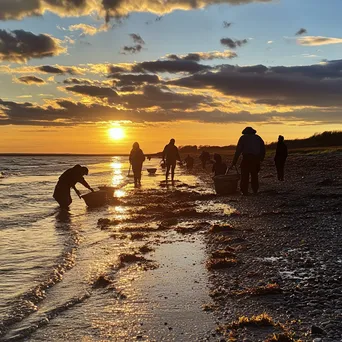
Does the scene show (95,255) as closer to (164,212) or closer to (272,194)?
(164,212)

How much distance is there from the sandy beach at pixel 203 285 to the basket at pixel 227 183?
5704 millimetres

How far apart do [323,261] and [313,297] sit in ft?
5.40

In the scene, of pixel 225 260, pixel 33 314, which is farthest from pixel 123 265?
pixel 33 314

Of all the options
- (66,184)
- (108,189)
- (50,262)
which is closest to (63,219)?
(66,184)

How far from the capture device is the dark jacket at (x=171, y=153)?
2471 cm

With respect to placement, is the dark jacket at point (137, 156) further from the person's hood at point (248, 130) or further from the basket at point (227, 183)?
the person's hood at point (248, 130)

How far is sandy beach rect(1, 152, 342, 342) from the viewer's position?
446 centimetres

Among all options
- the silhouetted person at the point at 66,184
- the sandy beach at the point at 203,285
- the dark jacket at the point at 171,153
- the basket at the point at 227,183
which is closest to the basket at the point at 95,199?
the silhouetted person at the point at 66,184

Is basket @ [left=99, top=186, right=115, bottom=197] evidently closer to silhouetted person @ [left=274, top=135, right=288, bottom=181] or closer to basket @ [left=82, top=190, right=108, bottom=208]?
basket @ [left=82, top=190, right=108, bottom=208]

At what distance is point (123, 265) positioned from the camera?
727 centimetres

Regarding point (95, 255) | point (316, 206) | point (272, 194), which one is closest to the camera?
point (95, 255)

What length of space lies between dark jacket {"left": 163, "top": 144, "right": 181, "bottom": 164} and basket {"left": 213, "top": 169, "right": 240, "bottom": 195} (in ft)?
25.0

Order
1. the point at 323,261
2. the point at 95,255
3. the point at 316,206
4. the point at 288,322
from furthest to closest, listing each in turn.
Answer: the point at 316,206
the point at 95,255
the point at 323,261
the point at 288,322

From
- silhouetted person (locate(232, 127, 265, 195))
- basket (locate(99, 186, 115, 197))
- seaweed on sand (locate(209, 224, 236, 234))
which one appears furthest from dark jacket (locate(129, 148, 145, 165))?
seaweed on sand (locate(209, 224, 236, 234))
